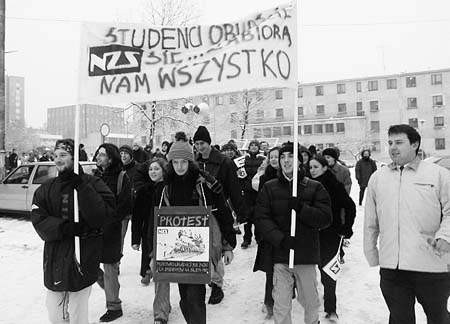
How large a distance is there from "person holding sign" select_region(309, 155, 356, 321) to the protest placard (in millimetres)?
1675

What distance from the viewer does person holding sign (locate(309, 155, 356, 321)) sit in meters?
4.63

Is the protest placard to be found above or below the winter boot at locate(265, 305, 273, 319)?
above

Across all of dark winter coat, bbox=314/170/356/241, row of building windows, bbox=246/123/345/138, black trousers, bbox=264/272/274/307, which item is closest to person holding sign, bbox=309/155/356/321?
dark winter coat, bbox=314/170/356/241

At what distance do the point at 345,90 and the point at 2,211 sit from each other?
60680 mm

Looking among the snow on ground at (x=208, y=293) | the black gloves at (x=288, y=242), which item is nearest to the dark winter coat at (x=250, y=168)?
the snow on ground at (x=208, y=293)

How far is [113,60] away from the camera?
13.5 ft

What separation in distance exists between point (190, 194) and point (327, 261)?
1901 mm

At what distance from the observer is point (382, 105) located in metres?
63.2

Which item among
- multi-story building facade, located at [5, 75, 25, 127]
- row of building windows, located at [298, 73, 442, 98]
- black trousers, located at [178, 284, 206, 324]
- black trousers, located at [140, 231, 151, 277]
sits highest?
multi-story building facade, located at [5, 75, 25, 127]

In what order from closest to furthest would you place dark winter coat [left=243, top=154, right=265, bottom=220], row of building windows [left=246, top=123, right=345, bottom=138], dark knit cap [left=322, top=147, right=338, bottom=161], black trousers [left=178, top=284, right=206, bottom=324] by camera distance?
black trousers [left=178, top=284, right=206, bottom=324], dark knit cap [left=322, top=147, right=338, bottom=161], dark winter coat [left=243, top=154, right=265, bottom=220], row of building windows [left=246, top=123, right=345, bottom=138]

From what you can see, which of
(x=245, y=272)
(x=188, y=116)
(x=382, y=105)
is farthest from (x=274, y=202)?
(x=382, y=105)

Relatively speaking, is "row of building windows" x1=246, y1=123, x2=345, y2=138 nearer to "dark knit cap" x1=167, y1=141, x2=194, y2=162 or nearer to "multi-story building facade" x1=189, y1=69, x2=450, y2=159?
"multi-story building facade" x1=189, y1=69, x2=450, y2=159

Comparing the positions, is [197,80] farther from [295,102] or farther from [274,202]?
[274,202]

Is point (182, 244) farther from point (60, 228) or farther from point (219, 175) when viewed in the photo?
point (219, 175)
